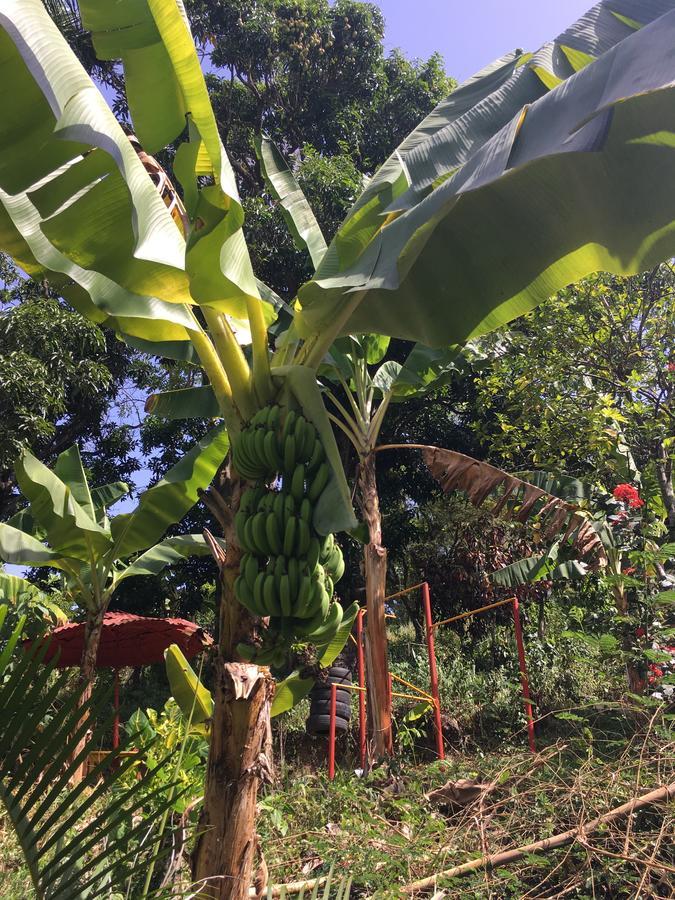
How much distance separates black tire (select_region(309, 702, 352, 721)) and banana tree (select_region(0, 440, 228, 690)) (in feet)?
10.7

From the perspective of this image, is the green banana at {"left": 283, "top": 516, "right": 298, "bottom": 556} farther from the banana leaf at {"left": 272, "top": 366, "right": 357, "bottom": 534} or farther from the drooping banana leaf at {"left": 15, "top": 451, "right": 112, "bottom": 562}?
the drooping banana leaf at {"left": 15, "top": 451, "right": 112, "bottom": 562}

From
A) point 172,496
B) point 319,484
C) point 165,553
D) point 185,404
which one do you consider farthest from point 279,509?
point 165,553

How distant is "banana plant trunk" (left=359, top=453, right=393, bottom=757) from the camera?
533cm

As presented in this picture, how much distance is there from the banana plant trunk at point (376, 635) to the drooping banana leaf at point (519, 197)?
2.87 meters

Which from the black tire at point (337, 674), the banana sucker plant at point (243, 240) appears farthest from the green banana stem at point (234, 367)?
the black tire at point (337, 674)

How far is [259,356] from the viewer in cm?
245

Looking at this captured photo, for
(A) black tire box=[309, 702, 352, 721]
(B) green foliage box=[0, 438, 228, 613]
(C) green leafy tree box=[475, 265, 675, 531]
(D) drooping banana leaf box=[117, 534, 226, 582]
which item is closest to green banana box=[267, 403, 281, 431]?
(B) green foliage box=[0, 438, 228, 613]

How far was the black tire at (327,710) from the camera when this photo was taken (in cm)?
817

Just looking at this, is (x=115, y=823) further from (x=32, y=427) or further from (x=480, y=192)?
(x=32, y=427)

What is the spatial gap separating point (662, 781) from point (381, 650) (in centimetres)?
253

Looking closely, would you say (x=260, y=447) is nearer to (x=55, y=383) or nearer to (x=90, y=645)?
(x=90, y=645)

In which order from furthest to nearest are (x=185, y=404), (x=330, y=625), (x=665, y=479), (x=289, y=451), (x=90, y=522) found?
(x=665, y=479) → (x=90, y=522) → (x=185, y=404) → (x=330, y=625) → (x=289, y=451)

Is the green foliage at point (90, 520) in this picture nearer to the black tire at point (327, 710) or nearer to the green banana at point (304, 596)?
the green banana at point (304, 596)

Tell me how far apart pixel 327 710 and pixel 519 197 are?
739 cm
